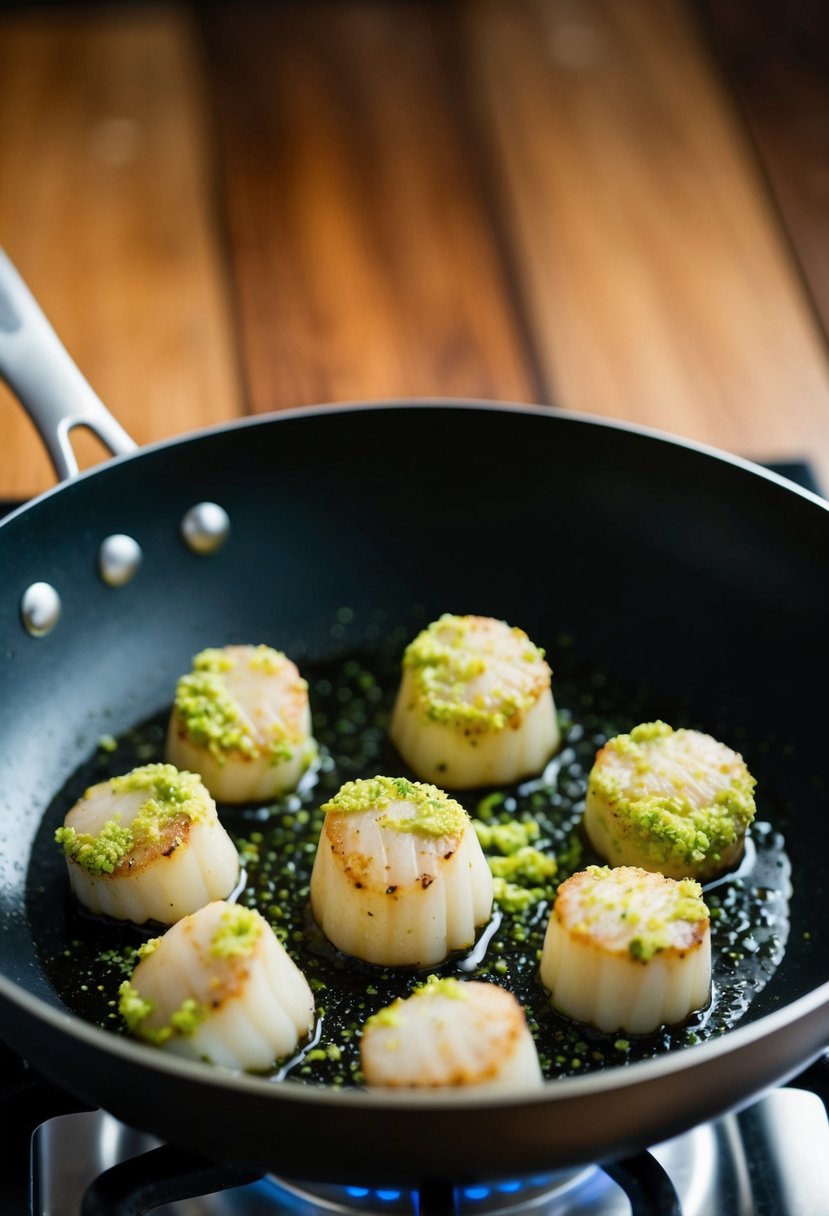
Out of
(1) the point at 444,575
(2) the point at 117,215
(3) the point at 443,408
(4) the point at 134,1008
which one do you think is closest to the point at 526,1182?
(4) the point at 134,1008

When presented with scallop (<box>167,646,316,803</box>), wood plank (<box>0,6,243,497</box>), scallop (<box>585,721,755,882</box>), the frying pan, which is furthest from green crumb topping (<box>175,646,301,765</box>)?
wood plank (<box>0,6,243,497</box>)

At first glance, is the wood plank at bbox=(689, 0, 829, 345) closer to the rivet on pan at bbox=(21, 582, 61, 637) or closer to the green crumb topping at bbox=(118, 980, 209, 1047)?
the rivet on pan at bbox=(21, 582, 61, 637)

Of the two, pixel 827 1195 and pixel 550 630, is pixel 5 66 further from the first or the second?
pixel 827 1195

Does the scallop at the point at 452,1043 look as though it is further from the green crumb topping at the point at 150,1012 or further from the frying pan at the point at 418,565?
the frying pan at the point at 418,565

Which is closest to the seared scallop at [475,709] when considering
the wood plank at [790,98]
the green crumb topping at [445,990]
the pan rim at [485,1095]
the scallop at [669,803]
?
the scallop at [669,803]

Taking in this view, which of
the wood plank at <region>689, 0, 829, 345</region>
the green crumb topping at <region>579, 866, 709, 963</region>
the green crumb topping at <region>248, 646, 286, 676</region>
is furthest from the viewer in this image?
the wood plank at <region>689, 0, 829, 345</region>

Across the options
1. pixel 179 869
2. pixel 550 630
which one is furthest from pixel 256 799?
pixel 550 630
